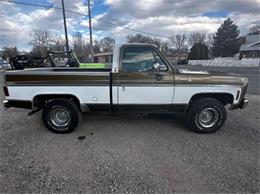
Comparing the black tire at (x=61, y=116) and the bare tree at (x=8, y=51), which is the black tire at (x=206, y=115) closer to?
the black tire at (x=61, y=116)

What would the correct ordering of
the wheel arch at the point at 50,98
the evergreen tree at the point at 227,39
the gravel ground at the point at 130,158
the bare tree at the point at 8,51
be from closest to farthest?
the gravel ground at the point at 130,158
the wheel arch at the point at 50,98
the evergreen tree at the point at 227,39
the bare tree at the point at 8,51

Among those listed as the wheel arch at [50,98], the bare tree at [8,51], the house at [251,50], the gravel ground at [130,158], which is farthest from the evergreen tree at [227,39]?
the bare tree at [8,51]

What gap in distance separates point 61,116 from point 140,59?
2.18m

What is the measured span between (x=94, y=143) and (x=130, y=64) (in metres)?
1.80

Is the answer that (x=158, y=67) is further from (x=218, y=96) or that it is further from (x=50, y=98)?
(x=50, y=98)

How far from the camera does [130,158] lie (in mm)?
3279

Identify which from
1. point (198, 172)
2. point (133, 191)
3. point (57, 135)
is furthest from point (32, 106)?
point (198, 172)

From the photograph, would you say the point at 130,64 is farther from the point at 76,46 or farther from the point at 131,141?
the point at 76,46

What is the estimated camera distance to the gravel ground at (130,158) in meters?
2.61

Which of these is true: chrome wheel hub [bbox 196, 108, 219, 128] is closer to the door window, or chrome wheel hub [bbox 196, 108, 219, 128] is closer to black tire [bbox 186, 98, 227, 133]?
black tire [bbox 186, 98, 227, 133]

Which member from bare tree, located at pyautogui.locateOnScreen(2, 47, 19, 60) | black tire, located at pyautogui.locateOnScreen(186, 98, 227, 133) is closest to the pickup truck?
black tire, located at pyautogui.locateOnScreen(186, 98, 227, 133)

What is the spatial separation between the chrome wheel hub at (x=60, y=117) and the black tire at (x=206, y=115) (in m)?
2.73

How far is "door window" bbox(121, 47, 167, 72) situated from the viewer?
4004 mm

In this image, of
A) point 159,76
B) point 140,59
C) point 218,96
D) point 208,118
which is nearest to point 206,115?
point 208,118
